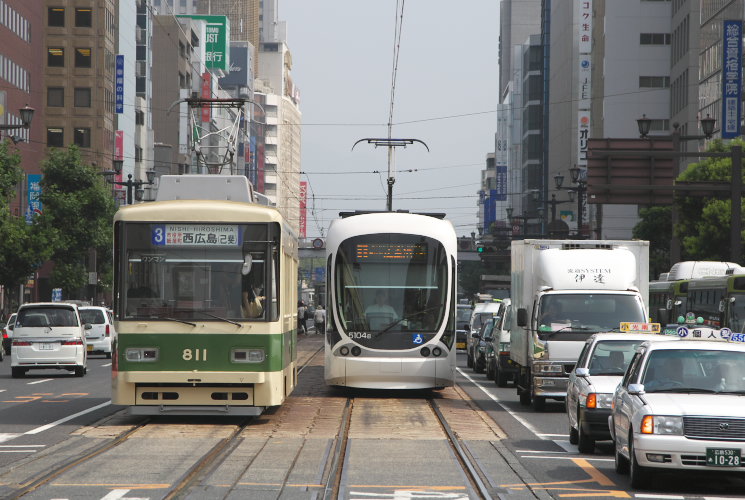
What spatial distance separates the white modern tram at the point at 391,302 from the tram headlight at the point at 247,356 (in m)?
6.23

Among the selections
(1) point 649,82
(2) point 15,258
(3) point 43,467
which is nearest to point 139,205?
(3) point 43,467

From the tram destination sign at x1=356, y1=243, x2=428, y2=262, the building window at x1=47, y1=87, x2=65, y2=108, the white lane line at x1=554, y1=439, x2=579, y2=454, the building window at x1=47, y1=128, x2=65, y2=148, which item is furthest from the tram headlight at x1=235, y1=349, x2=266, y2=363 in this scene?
the building window at x1=47, y1=87, x2=65, y2=108

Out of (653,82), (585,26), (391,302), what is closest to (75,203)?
(391,302)

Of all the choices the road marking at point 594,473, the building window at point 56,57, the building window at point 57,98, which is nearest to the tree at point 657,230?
the building window at point 57,98

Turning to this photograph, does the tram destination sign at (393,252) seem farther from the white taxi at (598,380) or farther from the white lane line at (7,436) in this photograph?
the white lane line at (7,436)

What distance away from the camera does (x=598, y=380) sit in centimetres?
1805

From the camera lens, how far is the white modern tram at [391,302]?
26.3 metres

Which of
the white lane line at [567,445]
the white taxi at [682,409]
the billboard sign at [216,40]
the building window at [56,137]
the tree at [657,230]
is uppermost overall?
the billboard sign at [216,40]

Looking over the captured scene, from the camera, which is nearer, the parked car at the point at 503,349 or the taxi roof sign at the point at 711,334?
the taxi roof sign at the point at 711,334

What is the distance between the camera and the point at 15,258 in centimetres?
5750

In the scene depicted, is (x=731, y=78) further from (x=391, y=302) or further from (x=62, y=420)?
(x=62, y=420)

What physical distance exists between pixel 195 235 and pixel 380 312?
6.82 meters

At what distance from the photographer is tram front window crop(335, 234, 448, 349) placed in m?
26.4

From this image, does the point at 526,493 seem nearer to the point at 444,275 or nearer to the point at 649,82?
the point at 444,275
